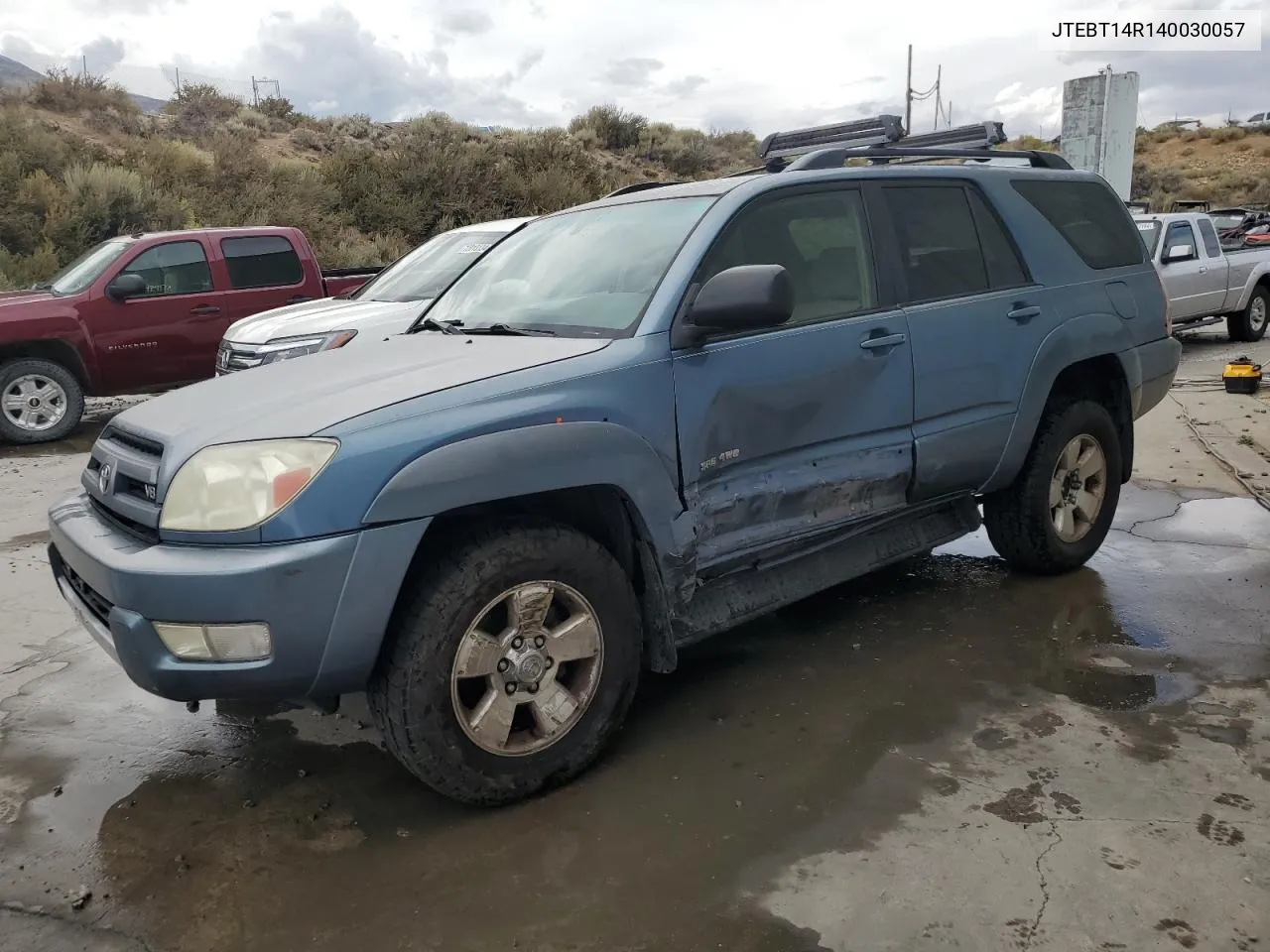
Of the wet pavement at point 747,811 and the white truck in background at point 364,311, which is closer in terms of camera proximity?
the wet pavement at point 747,811

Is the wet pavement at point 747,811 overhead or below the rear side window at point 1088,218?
below

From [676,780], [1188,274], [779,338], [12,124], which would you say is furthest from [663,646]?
[12,124]

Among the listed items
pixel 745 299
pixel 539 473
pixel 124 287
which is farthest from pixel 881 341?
pixel 124 287

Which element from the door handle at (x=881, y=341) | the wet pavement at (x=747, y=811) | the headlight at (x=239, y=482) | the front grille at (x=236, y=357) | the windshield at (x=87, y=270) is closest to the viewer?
the wet pavement at (x=747, y=811)

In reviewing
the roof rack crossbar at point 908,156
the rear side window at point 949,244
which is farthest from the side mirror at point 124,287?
the rear side window at point 949,244

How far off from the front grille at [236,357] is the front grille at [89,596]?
4.71 metres

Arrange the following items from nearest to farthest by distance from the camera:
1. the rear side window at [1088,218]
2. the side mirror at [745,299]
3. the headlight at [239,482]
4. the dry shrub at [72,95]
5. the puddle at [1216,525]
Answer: the headlight at [239,482]
the side mirror at [745,299]
the rear side window at [1088,218]
the puddle at [1216,525]
the dry shrub at [72,95]

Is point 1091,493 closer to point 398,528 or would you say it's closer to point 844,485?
point 844,485

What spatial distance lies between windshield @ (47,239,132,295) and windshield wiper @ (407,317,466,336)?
688cm

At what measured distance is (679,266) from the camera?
11.2 ft

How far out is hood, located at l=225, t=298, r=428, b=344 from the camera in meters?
7.61

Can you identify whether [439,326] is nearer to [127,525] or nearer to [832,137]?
[127,525]

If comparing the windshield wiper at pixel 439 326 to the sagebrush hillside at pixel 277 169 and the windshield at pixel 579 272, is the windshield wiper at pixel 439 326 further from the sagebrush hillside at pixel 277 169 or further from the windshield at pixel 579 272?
the sagebrush hillside at pixel 277 169

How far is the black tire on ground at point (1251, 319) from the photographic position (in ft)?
45.7
